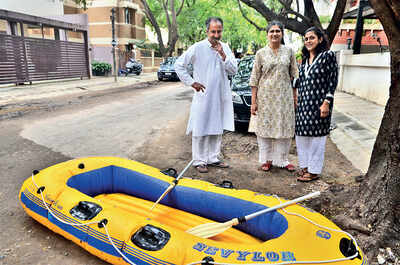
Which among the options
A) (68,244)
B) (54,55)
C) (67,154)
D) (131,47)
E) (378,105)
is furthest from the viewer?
(131,47)

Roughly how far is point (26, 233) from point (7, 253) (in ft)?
0.99

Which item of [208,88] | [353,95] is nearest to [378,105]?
[353,95]

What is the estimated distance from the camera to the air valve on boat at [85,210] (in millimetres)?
2506

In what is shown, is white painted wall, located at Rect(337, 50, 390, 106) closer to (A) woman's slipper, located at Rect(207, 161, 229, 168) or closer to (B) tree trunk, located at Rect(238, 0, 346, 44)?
(B) tree trunk, located at Rect(238, 0, 346, 44)

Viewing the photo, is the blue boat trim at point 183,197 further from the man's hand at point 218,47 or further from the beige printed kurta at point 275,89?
the man's hand at point 218,47

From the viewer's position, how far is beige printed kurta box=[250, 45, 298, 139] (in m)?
3.96

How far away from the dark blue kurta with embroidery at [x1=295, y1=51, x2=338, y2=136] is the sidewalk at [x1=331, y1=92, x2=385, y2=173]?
1284 mm

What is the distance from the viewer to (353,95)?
11.5 m

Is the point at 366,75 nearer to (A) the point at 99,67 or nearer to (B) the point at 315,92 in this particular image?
(B) the point at 315,92

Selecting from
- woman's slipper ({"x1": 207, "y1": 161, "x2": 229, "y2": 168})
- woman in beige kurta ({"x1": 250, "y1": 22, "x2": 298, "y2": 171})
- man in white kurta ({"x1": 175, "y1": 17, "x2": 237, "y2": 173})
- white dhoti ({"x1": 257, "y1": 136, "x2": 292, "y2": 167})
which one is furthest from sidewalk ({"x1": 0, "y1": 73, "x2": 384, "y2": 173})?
man in white kurta ({"x1": 175, "y1": 17, "x2": 237, "y2": 173})

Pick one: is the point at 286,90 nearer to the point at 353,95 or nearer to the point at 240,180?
the point at 240,180

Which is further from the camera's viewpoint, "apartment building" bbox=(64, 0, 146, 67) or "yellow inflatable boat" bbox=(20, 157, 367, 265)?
"apartment building" bbox=(64, 0, 146, 67)

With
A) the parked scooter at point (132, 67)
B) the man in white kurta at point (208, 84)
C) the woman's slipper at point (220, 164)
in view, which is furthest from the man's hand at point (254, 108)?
the parked scooter at point (132, 67)

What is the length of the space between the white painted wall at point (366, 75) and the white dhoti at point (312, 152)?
6245 millimetres
